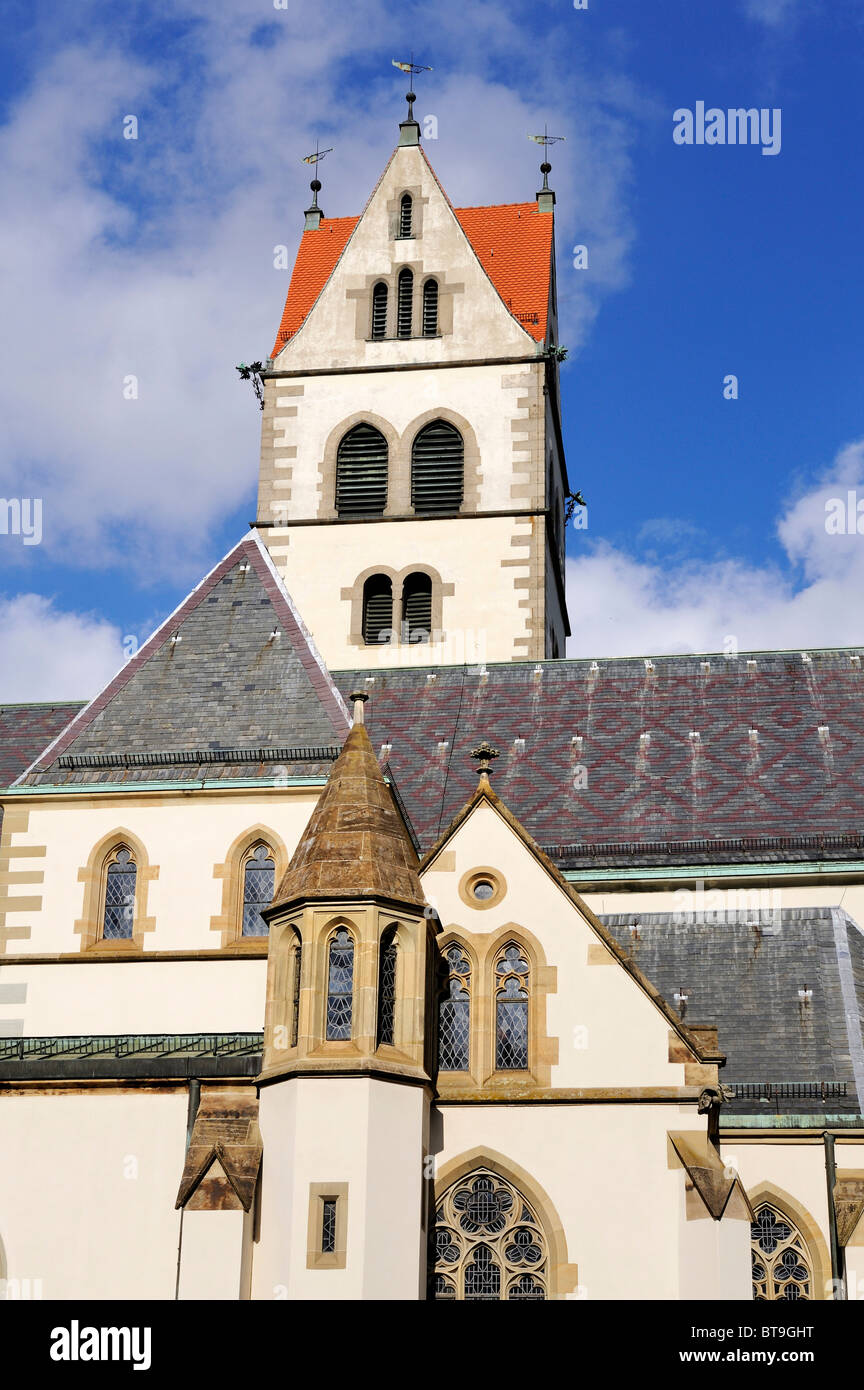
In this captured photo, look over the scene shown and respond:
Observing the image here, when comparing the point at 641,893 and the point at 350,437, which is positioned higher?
the point at 350,437

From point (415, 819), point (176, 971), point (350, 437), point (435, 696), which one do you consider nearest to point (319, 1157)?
point (176, 971)

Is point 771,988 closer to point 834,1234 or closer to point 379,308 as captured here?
point 834,1234

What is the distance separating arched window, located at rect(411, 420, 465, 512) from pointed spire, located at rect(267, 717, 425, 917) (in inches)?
702

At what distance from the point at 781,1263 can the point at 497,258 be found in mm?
27231

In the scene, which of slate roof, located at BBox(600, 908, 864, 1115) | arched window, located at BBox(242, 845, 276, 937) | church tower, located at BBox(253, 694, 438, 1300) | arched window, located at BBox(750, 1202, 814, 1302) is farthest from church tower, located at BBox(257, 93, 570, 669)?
arched window, located at BBox(750, 1202, 814, 1302)

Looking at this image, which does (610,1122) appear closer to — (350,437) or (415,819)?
(415,819)

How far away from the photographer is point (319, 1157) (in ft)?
66.9

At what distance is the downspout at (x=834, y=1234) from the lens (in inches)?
873

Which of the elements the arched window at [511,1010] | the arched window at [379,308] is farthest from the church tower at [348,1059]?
the arched window at [379,308]

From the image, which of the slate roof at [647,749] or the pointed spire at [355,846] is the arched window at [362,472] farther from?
the pointed spire at [355,846]

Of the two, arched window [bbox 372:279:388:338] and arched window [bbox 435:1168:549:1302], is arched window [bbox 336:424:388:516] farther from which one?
arched window [bbox 435:1168:549:1302]

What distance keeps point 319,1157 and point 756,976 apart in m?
7.78

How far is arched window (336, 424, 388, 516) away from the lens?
4050cm

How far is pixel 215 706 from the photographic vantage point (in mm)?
27672
